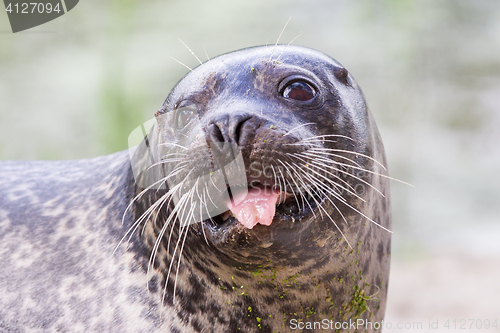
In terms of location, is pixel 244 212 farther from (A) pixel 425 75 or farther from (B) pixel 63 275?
(A) pixel 425 75

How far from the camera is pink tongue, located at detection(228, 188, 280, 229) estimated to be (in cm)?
168

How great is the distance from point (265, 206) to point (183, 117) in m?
0.56

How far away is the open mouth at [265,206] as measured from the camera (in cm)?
169

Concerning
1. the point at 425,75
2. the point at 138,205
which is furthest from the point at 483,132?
the point at 138,205

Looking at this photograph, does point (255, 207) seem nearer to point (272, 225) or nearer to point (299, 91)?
point (272, 225)

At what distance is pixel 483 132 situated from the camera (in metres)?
9.90

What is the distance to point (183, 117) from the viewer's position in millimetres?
2039

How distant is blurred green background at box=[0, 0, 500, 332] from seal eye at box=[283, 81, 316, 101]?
5568 millimetres
